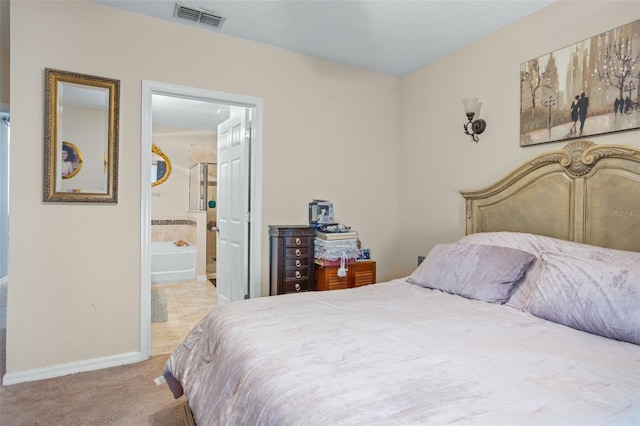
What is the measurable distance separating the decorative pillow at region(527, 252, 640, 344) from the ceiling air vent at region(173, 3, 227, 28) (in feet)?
8.97

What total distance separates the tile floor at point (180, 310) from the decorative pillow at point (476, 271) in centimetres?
213

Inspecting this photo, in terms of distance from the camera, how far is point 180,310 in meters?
3.92

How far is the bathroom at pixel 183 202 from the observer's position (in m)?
5.24

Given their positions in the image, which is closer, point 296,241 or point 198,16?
point 198,16

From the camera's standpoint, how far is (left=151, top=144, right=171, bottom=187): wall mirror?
5810mm

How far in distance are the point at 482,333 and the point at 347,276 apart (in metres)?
1.71

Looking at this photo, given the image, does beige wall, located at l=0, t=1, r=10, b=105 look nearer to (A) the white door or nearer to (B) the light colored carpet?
(A) the white door

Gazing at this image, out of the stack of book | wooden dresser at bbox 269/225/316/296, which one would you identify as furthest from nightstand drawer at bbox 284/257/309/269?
the stack of book

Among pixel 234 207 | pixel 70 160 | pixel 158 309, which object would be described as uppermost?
pixel 70 160

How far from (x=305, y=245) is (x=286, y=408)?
217cm

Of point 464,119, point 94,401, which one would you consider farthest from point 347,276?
point 94,401

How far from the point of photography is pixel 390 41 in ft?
9.75

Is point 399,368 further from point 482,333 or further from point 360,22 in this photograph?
point 360,22

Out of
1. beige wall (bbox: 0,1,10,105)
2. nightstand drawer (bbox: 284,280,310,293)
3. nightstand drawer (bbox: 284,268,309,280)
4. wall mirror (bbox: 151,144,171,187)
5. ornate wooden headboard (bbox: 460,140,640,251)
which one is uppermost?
beige wall (bbox: 0,1,10,105)
